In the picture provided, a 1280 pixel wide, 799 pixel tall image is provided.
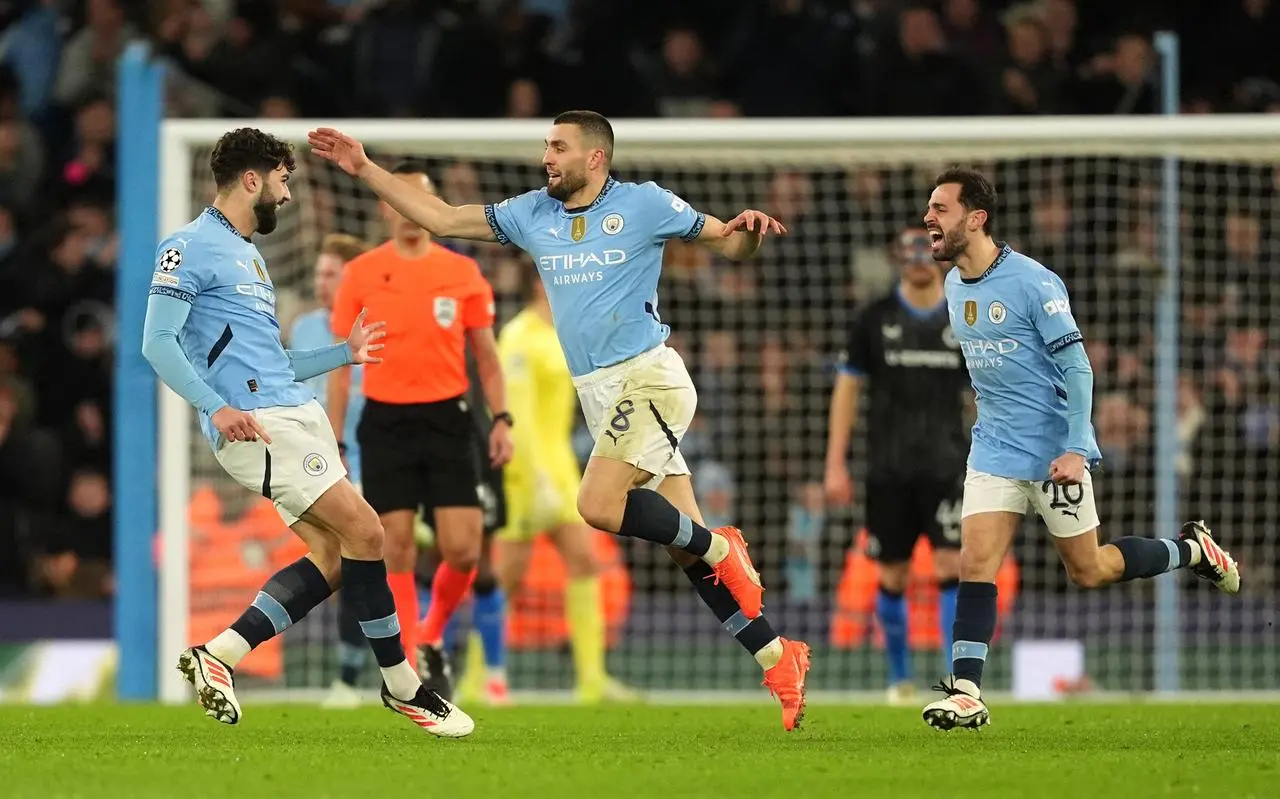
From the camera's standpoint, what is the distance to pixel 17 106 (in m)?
16.4

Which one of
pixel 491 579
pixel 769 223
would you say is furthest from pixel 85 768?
pixel 491 579

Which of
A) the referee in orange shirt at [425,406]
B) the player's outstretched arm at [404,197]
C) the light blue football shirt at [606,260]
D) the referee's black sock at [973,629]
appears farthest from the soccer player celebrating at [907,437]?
the player's outstretched arm at [404,197]

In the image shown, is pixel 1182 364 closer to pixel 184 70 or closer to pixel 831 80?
pixel 831 80

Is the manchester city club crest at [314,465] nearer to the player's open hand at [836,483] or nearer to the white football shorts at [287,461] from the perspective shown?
the white football shorts at [287,461]

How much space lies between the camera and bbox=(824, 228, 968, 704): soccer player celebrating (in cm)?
1077

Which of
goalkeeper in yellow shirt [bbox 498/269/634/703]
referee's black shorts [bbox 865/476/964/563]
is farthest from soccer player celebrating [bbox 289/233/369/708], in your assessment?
referee's black shorts [bbox 865/476/964/563]

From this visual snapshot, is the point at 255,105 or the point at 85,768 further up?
the point at 255,105

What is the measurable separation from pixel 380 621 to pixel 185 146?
4.62 m

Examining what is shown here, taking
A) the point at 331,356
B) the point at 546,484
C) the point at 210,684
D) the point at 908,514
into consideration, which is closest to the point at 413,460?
the point at 546,484

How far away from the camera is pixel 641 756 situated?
7.23 m

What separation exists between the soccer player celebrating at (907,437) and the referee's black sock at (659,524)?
290cm

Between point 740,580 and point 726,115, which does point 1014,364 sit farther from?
point 726,115

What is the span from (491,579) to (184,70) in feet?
21.2

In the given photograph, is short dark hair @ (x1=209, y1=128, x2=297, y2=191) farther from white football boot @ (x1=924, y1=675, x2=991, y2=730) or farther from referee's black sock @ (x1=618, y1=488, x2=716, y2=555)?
white football boot @ (x1=924, y1=675, x2=991, y2=730)
